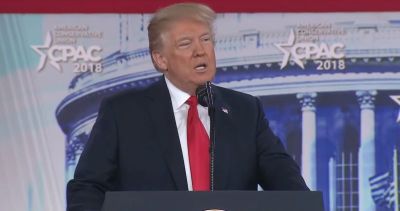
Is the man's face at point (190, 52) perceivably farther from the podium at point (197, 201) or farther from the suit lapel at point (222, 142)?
the podium at point (197, 201)

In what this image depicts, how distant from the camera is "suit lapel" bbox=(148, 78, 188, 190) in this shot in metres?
2.22

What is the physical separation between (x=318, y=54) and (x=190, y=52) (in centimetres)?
127

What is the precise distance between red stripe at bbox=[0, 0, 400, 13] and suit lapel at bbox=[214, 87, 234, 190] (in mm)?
1169

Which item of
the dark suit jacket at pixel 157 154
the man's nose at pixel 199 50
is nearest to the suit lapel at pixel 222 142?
the dark suit jacket at pixel 157 154

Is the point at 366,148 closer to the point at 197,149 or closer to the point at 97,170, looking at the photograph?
the point at 197,149

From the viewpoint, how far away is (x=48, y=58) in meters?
3.44

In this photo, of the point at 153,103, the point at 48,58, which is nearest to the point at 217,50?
the point at 48,58

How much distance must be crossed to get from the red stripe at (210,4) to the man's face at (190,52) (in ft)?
3.82

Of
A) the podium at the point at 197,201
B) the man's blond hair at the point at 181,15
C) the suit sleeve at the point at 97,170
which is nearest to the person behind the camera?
the podium at the point at 197,201

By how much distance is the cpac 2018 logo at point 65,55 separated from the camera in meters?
3.44

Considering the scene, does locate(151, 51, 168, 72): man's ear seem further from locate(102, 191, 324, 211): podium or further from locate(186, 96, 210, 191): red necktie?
locate(102, 191, 324, 211): podium

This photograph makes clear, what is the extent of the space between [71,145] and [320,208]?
1.70 meters

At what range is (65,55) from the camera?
11.3 ft

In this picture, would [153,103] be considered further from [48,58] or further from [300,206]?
[48,58]
